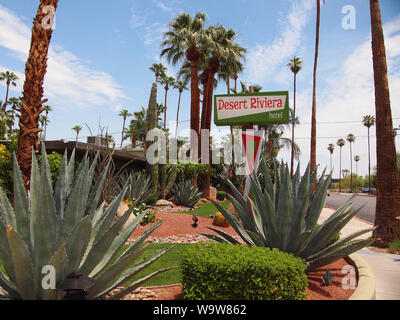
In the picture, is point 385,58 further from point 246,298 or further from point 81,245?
point 81,245

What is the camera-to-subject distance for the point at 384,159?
8.84m

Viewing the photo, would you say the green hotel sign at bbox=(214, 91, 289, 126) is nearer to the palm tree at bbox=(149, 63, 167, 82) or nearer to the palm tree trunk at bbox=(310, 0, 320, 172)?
the palm tree trunk at bbox=(310, 0, 320, 172)

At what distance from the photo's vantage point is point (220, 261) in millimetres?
3080

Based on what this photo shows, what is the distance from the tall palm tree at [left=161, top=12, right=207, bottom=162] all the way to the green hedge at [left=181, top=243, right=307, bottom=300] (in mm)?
19963

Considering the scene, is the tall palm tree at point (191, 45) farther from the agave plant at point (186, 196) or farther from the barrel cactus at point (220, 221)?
the barrel cactus at point (220, 221)

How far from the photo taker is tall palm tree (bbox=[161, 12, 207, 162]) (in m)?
23.1

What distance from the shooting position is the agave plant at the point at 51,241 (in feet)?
7.45

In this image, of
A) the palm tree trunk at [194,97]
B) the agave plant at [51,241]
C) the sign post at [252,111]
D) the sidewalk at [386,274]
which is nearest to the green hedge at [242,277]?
the agave plant at [51,241]

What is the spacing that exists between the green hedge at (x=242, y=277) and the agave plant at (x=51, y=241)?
0.59 m

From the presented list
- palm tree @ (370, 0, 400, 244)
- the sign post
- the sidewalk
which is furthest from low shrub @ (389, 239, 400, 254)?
the sign post

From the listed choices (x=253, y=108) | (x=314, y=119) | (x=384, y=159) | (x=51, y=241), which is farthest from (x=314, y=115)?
(x=51, y=241)

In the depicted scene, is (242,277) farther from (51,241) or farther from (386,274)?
(386,274)

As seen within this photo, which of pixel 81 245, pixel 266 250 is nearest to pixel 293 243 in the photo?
pixel 266 250
